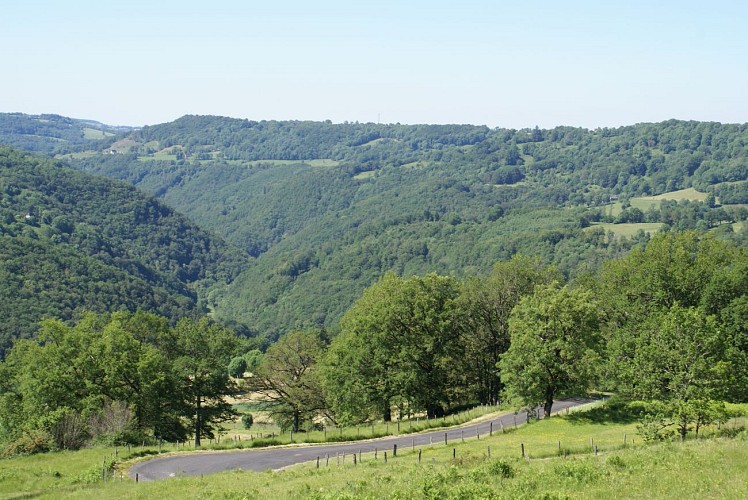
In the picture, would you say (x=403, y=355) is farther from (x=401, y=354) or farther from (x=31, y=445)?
(x=31, y=445)

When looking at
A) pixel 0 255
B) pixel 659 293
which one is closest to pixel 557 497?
pixel 659 293

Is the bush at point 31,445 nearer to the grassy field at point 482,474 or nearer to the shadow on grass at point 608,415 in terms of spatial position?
the grassy field at point 482,474

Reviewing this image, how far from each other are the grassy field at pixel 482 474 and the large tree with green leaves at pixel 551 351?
4902 millimetres

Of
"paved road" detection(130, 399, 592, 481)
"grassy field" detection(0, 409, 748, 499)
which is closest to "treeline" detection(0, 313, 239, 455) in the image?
"paved road" detection(130, 399, 592, 481)

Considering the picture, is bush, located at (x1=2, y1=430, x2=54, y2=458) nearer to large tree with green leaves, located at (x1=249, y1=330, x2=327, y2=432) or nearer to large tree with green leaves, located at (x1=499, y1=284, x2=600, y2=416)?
large tree with green leaves, located at (x1=249, y1=330, x2=327, y2=432)

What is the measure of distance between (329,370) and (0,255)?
14887 centimetres

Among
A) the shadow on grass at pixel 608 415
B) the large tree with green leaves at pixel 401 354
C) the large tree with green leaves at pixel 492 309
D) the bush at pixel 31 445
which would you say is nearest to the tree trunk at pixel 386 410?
the large tree with green leaves at pixel 401 354

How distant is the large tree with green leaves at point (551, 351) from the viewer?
178 ft

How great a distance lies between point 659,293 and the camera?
62.6m

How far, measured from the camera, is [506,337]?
71812 millimetres

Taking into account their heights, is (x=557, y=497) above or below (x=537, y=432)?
above

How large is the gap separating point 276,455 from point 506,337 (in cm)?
3032

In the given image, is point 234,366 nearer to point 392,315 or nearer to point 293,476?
point 392,315

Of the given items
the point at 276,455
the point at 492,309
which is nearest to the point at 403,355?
the point at 492,309
